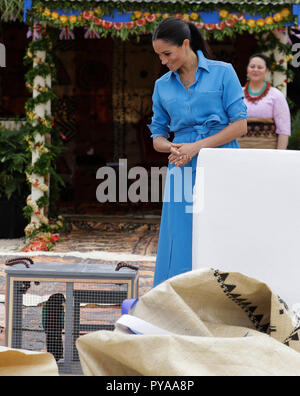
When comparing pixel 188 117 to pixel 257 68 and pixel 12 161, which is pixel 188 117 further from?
pixel 12 161

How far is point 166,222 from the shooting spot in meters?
3.31

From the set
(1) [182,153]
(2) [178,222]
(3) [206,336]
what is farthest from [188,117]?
(3) [206,336]

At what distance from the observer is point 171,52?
3.15m

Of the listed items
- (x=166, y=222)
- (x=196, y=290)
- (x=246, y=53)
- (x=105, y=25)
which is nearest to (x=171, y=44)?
(x=166, y=222)

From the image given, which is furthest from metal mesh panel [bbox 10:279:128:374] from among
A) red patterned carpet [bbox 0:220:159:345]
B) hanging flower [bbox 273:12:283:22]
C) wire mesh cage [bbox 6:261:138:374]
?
hanging flower [bbox 273:12:283:22]

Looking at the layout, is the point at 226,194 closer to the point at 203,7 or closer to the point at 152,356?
the point at 152,356

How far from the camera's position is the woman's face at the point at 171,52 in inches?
123

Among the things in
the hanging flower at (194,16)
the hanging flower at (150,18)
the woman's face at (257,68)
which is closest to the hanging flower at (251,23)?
the hanging flower at (194,16)

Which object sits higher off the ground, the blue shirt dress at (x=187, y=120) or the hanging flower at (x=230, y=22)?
the hanging flower at (x=230, y=22)

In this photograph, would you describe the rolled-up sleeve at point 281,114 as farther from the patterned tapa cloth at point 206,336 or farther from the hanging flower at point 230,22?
the patterned tapa cloth at point 206,336

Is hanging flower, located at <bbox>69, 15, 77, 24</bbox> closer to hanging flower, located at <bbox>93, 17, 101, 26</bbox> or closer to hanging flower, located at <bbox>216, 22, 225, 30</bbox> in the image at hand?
hanging flower, located at <bbox>93, 17, 101, 26</bbox>

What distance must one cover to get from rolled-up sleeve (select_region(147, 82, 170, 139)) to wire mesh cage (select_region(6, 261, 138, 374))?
1.03 m

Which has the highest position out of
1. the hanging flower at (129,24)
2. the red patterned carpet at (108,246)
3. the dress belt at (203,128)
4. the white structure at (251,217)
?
the hanging flower at (129,24)

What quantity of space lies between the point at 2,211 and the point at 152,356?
21.4 feet
